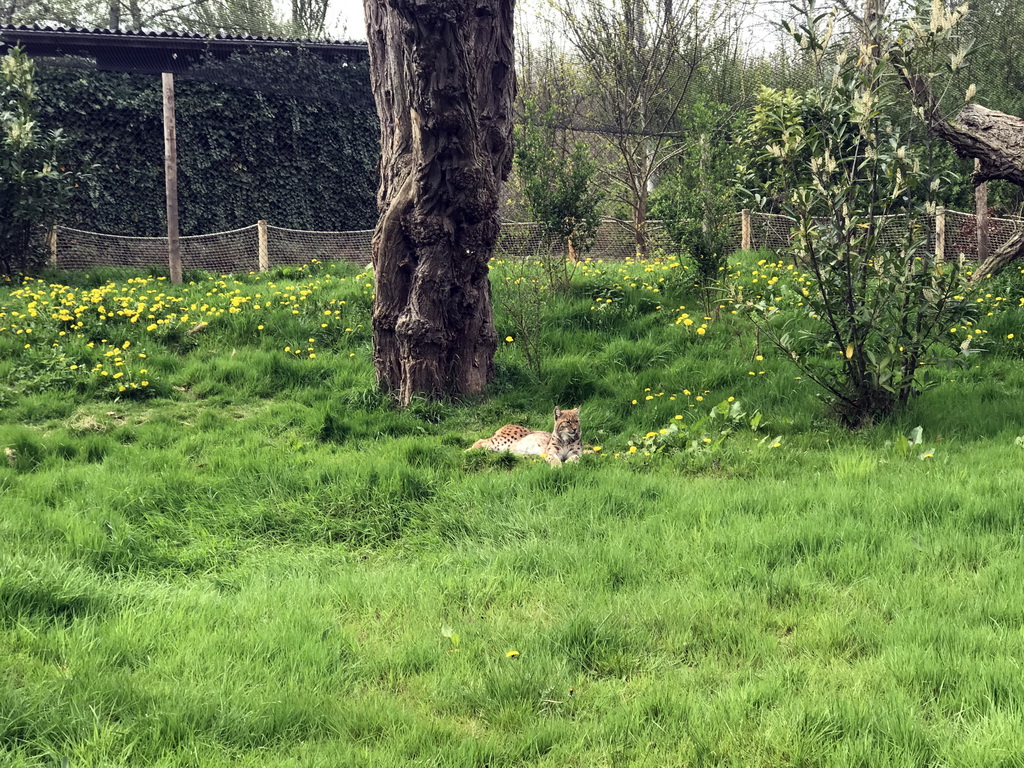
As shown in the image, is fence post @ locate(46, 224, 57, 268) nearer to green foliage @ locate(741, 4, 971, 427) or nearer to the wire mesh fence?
the wire mesh fence

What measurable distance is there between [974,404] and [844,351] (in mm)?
1553

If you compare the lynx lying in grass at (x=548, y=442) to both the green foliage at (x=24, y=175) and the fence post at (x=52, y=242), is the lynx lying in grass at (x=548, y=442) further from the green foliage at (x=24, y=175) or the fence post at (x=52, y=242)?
the fence post at (x=52, y=242)

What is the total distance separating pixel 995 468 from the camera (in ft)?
17.3

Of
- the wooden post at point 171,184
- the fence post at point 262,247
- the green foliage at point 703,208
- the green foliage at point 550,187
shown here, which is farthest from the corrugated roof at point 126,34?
the green foliage at point 703,208

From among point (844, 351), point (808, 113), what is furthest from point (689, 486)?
point (808, 113)

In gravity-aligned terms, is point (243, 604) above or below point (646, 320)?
below

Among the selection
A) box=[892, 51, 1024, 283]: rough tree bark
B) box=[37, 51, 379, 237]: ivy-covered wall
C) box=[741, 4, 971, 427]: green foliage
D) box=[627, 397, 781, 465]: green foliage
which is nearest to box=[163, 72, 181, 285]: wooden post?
box=[37, 51, 379, 237]: ivy-covered wall

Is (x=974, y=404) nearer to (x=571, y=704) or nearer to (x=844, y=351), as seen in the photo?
(x=844, y=351)

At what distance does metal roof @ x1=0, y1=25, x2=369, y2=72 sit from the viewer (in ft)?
48.9

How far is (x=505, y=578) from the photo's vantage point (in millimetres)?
4125

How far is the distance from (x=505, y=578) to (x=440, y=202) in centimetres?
431

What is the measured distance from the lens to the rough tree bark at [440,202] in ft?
23.3

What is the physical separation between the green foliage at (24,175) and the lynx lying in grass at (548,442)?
8.99 meters

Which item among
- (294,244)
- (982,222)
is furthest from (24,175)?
(982,222)
